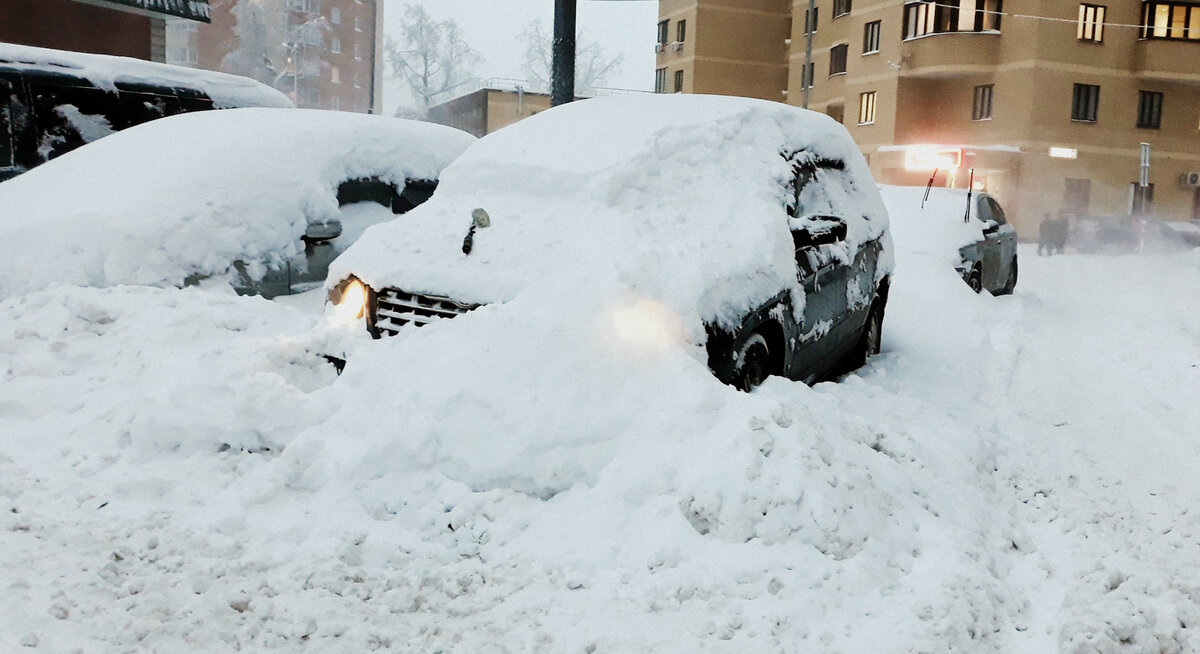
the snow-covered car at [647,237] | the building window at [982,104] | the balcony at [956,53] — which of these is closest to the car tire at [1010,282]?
the snow-covered car at [647,237]

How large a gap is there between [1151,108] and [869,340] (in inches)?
Answer: 1387

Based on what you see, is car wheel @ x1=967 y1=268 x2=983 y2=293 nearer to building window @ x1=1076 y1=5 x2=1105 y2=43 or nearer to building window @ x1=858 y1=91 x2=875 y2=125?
building window @ x1=1076 y1=5 x2=1105 y2=43

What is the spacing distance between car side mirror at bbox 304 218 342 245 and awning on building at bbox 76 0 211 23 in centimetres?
1859

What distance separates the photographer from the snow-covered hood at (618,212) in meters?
4.57

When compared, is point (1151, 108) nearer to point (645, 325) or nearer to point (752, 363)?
point (752, 363)

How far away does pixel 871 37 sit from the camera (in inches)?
1553

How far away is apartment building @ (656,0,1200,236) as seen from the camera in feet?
113

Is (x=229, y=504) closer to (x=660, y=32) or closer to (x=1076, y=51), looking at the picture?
(x=1076, y=51)

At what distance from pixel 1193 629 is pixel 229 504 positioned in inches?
138

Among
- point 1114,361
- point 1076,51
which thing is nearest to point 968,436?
point 1114,361

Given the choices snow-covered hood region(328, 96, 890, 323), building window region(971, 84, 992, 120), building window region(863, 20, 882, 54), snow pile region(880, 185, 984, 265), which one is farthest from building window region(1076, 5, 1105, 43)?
snow-covered hood region(328, 96, 890, 323)

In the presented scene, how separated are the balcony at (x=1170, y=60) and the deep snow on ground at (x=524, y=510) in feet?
117

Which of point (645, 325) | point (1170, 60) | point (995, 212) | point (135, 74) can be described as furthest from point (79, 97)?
point (1170, 60)

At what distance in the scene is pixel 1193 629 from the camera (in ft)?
10.9
